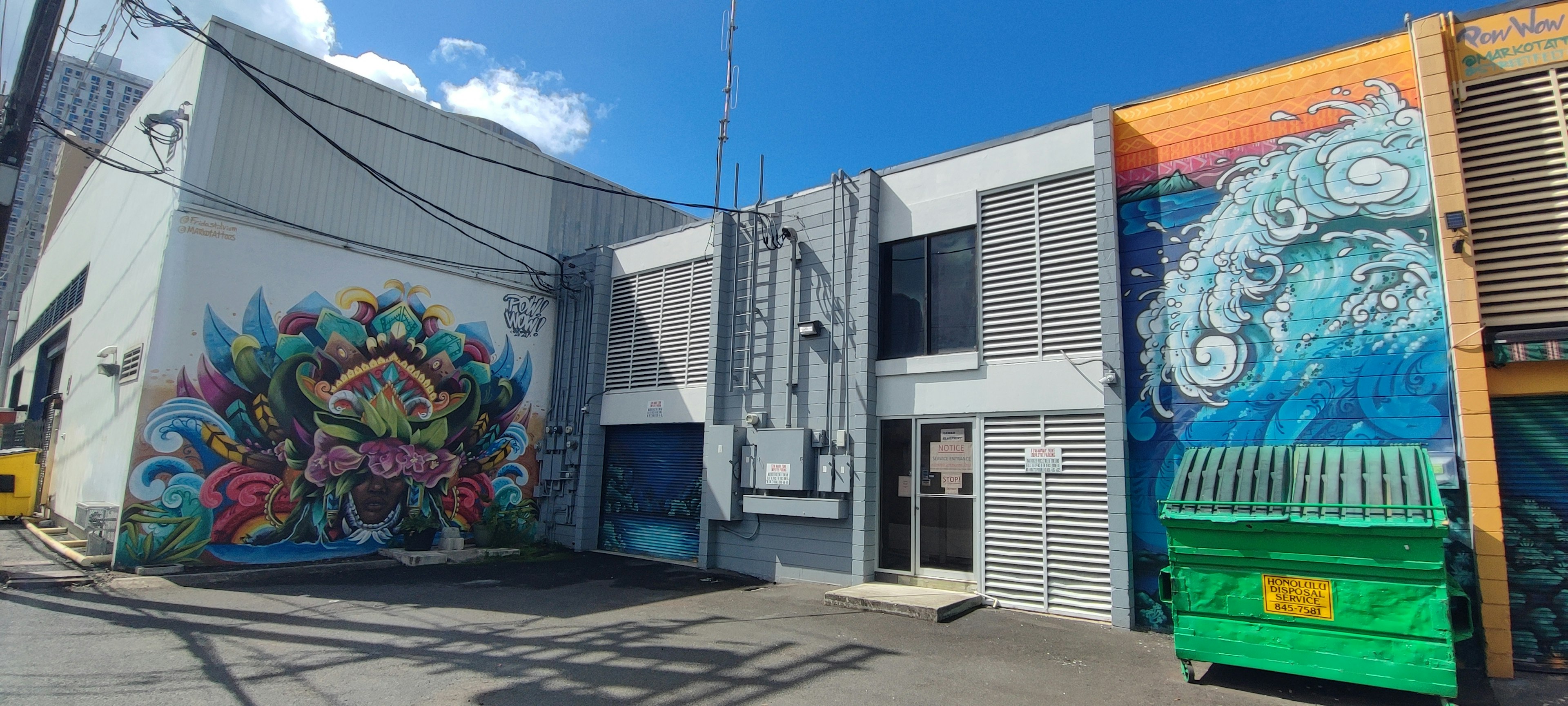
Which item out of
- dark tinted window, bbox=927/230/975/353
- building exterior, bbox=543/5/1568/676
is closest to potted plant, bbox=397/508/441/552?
building exterior, bbox=543/5/1568/676

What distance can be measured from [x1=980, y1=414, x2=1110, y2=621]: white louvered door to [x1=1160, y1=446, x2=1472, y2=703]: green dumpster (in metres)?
1.88

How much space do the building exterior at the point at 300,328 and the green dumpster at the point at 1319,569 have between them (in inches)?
456

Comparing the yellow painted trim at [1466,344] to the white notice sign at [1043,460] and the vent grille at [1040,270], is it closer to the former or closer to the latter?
the vent grille at [1040,270]

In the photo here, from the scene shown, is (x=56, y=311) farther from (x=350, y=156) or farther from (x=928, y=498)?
(x=928, y=498)

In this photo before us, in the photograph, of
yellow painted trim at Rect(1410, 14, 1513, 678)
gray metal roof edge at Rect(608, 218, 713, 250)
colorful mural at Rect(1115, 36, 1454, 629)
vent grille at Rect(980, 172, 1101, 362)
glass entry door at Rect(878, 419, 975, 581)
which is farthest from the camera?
gray metal roof edge at Rect(608, 218, 713, 250)

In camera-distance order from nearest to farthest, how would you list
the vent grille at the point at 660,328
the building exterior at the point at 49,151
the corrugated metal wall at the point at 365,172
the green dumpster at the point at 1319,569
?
the green dumpster at the point at 1319,569
the corrugated metal wall at the point at 365,172
the vent grille at the point at 660,328
the building exterior at the point at 49,151

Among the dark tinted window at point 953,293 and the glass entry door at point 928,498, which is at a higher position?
the dark tinted window at point 953,293

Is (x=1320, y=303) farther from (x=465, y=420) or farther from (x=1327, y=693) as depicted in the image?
(x=465, y=420)

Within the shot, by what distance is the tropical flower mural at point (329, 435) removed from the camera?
10.4 meters

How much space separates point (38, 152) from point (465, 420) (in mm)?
48882

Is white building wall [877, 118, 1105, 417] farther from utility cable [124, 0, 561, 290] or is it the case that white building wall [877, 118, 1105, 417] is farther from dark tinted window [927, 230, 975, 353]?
utility cable [124, 0, 561, 290]

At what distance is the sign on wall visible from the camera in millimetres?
6613

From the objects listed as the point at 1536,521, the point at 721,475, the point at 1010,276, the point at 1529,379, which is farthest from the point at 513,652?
the point at 1529,379

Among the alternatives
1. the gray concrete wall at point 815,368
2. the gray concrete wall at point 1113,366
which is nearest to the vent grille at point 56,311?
the gray concrete wall at point 815,368
